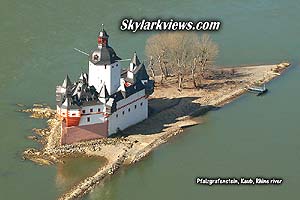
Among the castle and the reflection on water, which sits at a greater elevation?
the castle

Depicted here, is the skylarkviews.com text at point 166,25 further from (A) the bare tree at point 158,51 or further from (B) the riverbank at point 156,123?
(B) the riverbank at point 156,123

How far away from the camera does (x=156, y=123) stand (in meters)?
64.3

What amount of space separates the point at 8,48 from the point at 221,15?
26.8 meters

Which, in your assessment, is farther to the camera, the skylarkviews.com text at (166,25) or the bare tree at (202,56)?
the skylarkviews.com text at (166,25)

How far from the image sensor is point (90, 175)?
185 feet

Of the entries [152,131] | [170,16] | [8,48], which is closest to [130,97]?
[152,131]

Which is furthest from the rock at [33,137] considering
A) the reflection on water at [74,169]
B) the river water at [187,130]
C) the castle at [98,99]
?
the reflection on water at [74,169]

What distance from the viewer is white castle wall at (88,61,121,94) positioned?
198 feet

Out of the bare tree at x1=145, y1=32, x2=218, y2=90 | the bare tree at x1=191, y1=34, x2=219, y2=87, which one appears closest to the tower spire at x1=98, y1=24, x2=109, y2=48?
the bare tree at x1=145, y1=32, x2=218, y2=90

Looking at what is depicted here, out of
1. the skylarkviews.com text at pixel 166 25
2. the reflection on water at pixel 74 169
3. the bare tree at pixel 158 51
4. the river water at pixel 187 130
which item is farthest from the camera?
the skylarkviews.com text at pixel 166 25

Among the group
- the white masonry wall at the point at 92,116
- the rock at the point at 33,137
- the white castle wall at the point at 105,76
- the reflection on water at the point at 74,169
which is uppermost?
the white castle wall at the point at 105,76

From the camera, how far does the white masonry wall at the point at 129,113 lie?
61.1 m

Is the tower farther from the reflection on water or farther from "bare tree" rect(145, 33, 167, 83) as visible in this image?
"bare tree" rect(145, 33, 167, 83)

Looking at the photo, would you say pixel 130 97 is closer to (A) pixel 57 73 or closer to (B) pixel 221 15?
(A) pixel 57 73
